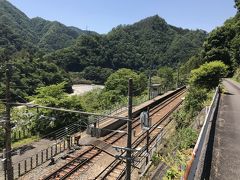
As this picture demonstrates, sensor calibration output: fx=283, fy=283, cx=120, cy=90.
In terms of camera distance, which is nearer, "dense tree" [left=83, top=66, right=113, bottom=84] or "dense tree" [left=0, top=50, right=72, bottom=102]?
"dense tree" [left=0, top=50, right=72, bottom=102]

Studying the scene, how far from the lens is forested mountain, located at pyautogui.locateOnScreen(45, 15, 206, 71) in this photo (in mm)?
160125

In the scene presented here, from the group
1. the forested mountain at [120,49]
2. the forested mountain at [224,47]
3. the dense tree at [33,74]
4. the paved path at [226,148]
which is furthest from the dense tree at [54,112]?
the forested mountain at [120,49]

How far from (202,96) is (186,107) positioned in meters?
1.55

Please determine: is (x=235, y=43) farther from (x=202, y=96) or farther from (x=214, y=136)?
(x=214, y=136)

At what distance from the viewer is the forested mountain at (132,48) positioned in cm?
16012

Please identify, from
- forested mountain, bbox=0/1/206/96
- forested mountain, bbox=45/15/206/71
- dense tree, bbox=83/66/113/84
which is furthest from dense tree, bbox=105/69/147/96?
forested mountain, bbox=45/15/206/71

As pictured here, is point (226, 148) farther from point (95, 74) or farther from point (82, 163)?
point (95, 74)

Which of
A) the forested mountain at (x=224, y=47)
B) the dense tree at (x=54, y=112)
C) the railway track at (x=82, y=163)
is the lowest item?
the railway track at (x=82, y=163)

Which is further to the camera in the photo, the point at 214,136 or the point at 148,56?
the point at 148,56

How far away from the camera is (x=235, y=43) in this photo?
159ft

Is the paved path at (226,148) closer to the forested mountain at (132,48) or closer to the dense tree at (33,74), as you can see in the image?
the dense tree at (33,74)

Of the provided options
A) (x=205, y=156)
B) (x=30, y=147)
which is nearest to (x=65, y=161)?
(x=30, y=147)

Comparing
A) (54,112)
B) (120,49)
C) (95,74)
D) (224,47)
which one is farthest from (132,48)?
(54,112)

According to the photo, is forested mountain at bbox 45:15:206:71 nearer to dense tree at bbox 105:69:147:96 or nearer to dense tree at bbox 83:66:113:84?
dense tree at bbox 83:66:113:84
